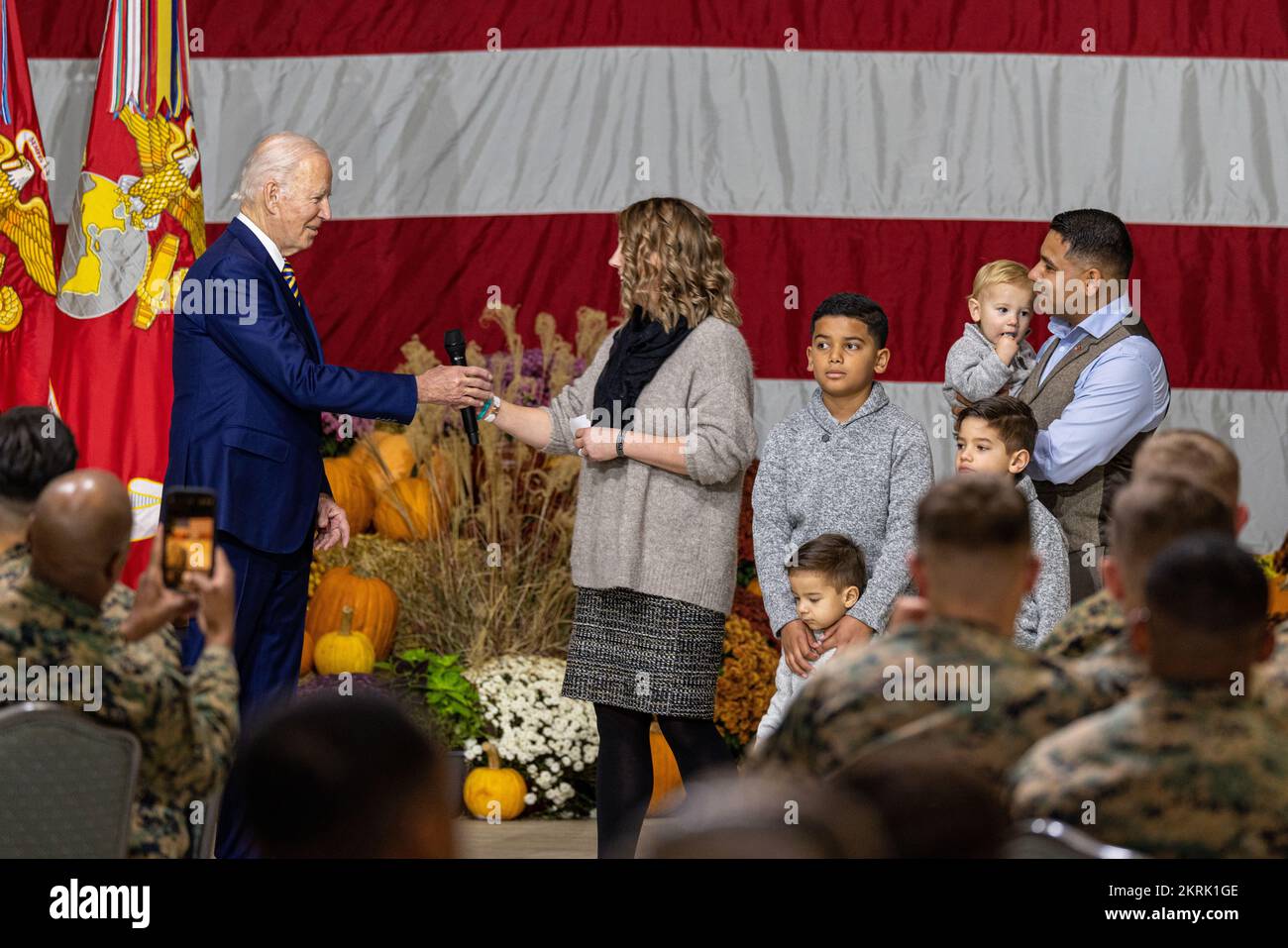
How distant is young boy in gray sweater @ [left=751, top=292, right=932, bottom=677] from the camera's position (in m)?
3.92

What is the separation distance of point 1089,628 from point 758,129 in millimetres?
4420

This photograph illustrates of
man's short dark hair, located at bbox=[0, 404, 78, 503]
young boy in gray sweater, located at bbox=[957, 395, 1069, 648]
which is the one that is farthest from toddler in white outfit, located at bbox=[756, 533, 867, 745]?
man's short dark hair, located at bbox=[0, 404, 78, 503]

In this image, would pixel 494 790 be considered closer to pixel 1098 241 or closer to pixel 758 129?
pixel 1098 241

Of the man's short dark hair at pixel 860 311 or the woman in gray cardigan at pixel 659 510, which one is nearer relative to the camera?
the woman in gray cardigan at pixel 659 510

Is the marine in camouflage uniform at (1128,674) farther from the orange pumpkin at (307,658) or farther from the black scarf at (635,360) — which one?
the orange pumpkin at (307,658)

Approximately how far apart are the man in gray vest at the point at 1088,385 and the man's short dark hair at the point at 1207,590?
203cm

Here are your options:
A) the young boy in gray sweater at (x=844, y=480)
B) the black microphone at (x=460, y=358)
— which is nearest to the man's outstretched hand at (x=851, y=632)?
the young boy in gray sweater at (x=844, y=480)

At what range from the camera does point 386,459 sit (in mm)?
6398

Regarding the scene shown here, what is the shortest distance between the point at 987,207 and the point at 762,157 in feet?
2.99

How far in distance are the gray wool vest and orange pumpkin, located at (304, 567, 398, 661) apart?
2.57 meters

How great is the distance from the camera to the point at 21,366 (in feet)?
19.3

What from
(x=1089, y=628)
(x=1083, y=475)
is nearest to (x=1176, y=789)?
(x=1089, y=628)

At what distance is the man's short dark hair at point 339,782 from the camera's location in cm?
169
